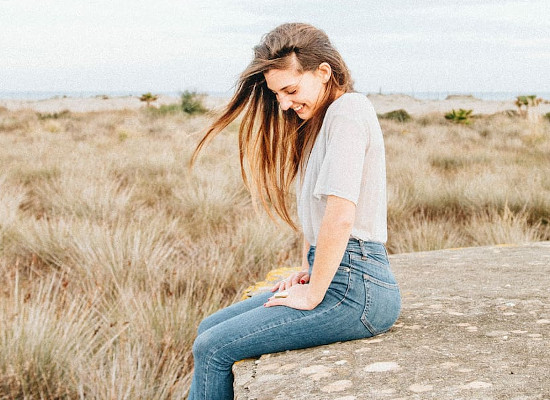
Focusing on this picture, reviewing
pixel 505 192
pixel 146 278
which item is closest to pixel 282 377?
pixel 146 278

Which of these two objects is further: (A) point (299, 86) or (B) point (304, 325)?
(A) point (299, 86)

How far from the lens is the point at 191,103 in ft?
67.1

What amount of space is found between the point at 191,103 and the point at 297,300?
19.1 metres

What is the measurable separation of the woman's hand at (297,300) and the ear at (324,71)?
731mm

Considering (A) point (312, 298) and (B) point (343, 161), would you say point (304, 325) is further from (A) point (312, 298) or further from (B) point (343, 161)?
(B) point (343, 161)

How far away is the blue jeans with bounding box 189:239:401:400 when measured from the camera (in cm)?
188

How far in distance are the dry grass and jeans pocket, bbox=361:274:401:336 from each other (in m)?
0.94

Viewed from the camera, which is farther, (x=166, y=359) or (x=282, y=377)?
(x=166, y=359)

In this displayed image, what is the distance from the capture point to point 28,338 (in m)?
2.46

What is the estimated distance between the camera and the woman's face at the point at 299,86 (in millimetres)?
2035

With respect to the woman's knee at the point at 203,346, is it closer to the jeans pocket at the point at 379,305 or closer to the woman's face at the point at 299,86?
the jeans pocket at the point at 379,305

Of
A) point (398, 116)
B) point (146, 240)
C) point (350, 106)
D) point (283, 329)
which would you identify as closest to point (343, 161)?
point (350, 106)

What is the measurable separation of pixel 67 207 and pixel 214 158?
3922 millimetres

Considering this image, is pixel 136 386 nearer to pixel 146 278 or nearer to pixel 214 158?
pixel 146 278
